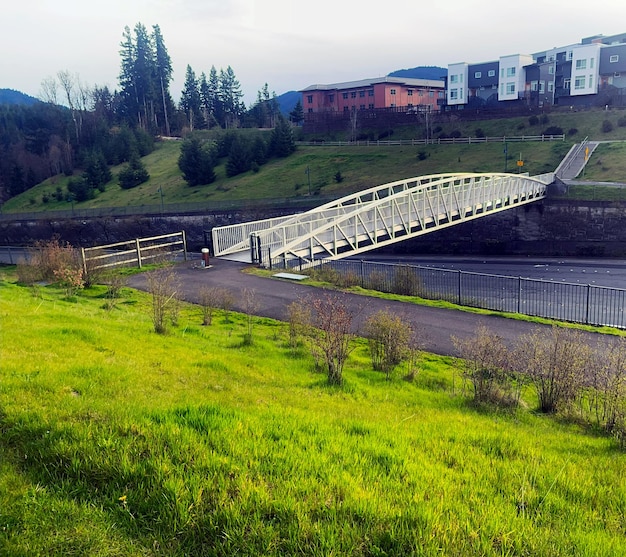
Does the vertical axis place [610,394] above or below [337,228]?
below

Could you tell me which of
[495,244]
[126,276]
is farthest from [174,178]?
[126,276]

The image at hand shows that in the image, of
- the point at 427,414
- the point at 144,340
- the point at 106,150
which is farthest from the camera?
the point at 106,150

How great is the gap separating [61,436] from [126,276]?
52.6 ft

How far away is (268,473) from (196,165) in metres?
65.1

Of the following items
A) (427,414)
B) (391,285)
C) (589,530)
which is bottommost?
(391,285)

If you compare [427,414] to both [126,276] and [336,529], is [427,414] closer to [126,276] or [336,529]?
[336,529]

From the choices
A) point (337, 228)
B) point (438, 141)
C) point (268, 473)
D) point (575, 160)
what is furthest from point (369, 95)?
point (268, 473)

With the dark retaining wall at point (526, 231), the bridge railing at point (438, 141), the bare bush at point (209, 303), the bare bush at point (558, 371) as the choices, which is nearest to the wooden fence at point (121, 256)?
the bare bush at point (209, 303)

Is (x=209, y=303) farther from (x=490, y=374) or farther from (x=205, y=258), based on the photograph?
(x=490, y=374)

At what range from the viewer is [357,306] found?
1548 cm

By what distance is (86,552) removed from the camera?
11.0ft

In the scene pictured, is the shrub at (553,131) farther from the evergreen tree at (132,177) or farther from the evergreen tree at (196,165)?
the evergreen tree at (132,177)

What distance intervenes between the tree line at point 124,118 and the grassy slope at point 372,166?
1074cm

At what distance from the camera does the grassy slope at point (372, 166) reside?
1977 inches
